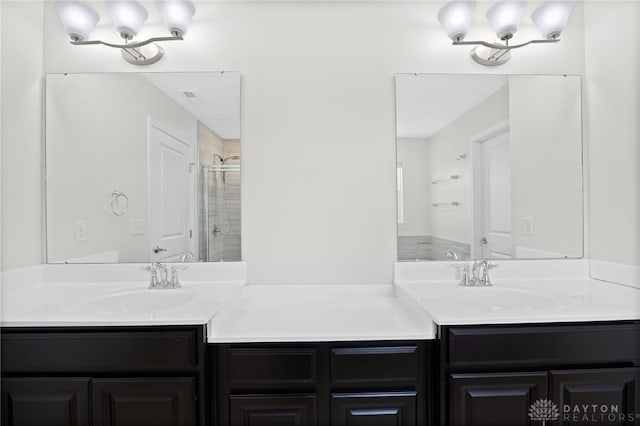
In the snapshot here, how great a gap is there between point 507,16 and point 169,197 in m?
1.85

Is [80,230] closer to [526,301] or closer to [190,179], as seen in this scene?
[190,179]

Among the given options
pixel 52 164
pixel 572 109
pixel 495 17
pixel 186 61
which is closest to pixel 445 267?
pixel 572 109

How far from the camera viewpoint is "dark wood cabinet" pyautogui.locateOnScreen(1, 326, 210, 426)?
1158 mm

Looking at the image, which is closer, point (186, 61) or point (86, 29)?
point (86, 29)

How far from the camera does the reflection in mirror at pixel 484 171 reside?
173 centimetres

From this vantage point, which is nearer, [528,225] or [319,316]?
[319,316]

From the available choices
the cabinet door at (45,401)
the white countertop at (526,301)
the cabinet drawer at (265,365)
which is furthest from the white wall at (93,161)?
the white countertop at (526,301)

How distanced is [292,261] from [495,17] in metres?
1.53

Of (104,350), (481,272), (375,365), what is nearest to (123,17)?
(104,350)

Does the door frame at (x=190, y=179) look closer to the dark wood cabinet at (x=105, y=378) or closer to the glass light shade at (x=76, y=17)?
the glass light shade at (x=76, y=17)

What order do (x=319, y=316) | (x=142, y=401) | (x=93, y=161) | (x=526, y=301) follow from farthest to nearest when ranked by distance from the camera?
(x=93, y=161) → (x=526, y=301) → (x=319, y=316) → (x=142, y=401)

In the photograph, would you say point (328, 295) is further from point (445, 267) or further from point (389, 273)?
point (445, 267)

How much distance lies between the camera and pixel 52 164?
1.70 meters

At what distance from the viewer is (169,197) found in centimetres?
172
